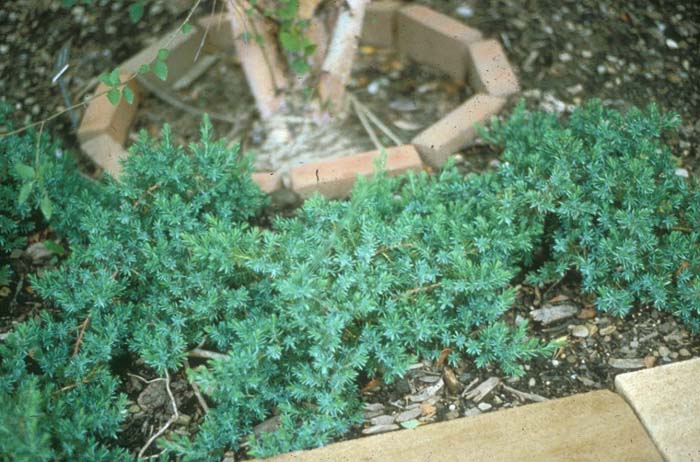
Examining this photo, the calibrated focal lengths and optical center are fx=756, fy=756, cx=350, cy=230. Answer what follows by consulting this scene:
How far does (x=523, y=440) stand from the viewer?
1946mm

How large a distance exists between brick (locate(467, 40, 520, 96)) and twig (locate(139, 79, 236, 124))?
1.02m

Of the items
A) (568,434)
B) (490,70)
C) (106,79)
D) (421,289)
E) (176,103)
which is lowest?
(568,434)

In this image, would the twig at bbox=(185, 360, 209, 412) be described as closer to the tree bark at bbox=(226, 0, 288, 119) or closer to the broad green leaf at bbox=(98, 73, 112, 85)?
the broad green leaf at bbox=(98, 73, 112, 85)

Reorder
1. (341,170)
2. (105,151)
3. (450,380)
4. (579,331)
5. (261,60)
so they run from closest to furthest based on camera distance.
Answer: (450,380) < (579,331) < (341,170) < (105,151) < (261,60)

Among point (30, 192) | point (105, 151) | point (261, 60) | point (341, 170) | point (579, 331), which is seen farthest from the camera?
point (261, 60)

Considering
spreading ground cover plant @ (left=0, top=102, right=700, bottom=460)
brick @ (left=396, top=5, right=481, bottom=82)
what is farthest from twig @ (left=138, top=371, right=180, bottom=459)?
brick @ (left=396, top=5, right=481, bottom=82)

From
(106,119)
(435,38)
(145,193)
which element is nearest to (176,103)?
(106,119)

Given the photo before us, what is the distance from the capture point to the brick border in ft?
9.02

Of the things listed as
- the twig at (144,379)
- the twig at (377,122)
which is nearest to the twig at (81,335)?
the twig at (144,379)

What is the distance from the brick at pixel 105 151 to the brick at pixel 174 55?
0.39 m

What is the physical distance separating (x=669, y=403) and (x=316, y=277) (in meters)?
1.00

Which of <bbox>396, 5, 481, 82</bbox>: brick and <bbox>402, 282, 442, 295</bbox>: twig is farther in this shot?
<bbox>396, 5, 481, 82</bbox>: brick

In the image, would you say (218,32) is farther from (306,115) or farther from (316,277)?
(316,277)

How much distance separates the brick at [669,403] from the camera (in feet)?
6.28
